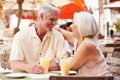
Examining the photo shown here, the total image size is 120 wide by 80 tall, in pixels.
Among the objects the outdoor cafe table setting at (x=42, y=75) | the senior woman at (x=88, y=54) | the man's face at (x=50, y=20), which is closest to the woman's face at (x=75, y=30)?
the senior woman at (x=88, y=54)

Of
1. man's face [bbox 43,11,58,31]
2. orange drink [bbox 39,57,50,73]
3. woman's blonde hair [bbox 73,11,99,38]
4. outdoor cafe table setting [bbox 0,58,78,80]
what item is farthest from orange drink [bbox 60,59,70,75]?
man's face [bbox 43,11,58,31]

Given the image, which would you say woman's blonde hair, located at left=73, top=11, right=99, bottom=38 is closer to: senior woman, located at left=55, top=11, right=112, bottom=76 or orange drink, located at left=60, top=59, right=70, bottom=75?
senior woman, located at left=55, top=11, right=112, bottom=76

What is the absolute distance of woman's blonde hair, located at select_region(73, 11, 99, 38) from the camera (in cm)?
329

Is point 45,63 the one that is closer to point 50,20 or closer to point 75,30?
point 75,30

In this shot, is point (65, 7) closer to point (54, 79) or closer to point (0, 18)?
point (0, 18)

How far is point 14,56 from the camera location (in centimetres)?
352

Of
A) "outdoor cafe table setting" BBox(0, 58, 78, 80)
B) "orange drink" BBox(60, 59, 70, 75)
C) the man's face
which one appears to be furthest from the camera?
the man's face

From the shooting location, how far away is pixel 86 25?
10.8ft

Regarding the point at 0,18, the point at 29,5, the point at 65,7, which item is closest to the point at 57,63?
the point at 0,18

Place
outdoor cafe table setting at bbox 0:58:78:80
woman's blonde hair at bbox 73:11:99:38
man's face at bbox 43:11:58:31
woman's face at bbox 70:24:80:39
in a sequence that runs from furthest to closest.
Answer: man's face at bbox 43:11:58:31
woman's face at bbox 70:24:80:39
woman's blonde hair at bbox 73:11:99:38
outdoor cafe table setting at bbox 0:58:78:80

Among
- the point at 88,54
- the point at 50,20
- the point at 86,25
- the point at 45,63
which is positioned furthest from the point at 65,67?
the point at 50,20

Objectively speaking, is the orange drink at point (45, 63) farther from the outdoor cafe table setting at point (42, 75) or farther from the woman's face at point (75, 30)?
the woman's face at point (75, 30)

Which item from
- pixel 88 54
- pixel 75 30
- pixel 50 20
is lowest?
pixel 88 54

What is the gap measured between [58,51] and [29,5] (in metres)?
12.9
